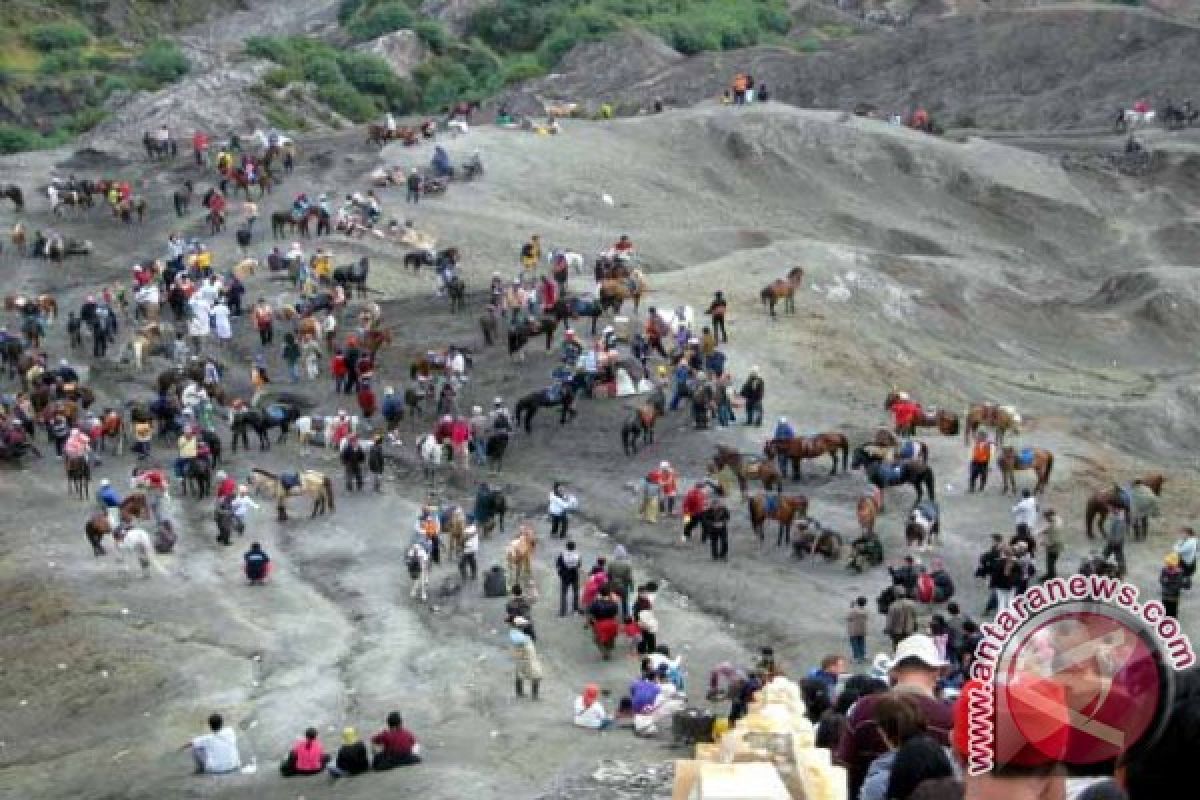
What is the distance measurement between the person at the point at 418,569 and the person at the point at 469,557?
621mm

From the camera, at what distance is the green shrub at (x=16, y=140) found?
9350 cm

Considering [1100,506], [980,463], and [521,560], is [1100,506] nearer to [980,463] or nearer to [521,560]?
[980,463]

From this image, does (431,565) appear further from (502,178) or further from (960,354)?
(502,178)

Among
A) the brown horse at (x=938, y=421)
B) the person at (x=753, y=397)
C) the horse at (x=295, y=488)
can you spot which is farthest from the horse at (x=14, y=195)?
the brown horse at (x=938, y=421)

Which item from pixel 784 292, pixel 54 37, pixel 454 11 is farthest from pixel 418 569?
pixel 454 11

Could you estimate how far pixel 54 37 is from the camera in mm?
111188

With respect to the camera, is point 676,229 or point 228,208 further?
point 676,229

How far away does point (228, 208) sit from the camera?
61.8 metres

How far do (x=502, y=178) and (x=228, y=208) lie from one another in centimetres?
933

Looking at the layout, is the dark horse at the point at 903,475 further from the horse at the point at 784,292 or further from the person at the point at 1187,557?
the horse at the point at 784,292

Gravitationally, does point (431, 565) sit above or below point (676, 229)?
below

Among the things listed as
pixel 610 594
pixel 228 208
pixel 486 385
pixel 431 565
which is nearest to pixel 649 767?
pixel 610 594

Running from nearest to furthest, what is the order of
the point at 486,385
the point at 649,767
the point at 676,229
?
1. the point at 649,767
2. the point at 486,385
3. the point at 676,229

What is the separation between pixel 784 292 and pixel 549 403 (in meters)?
8.18
